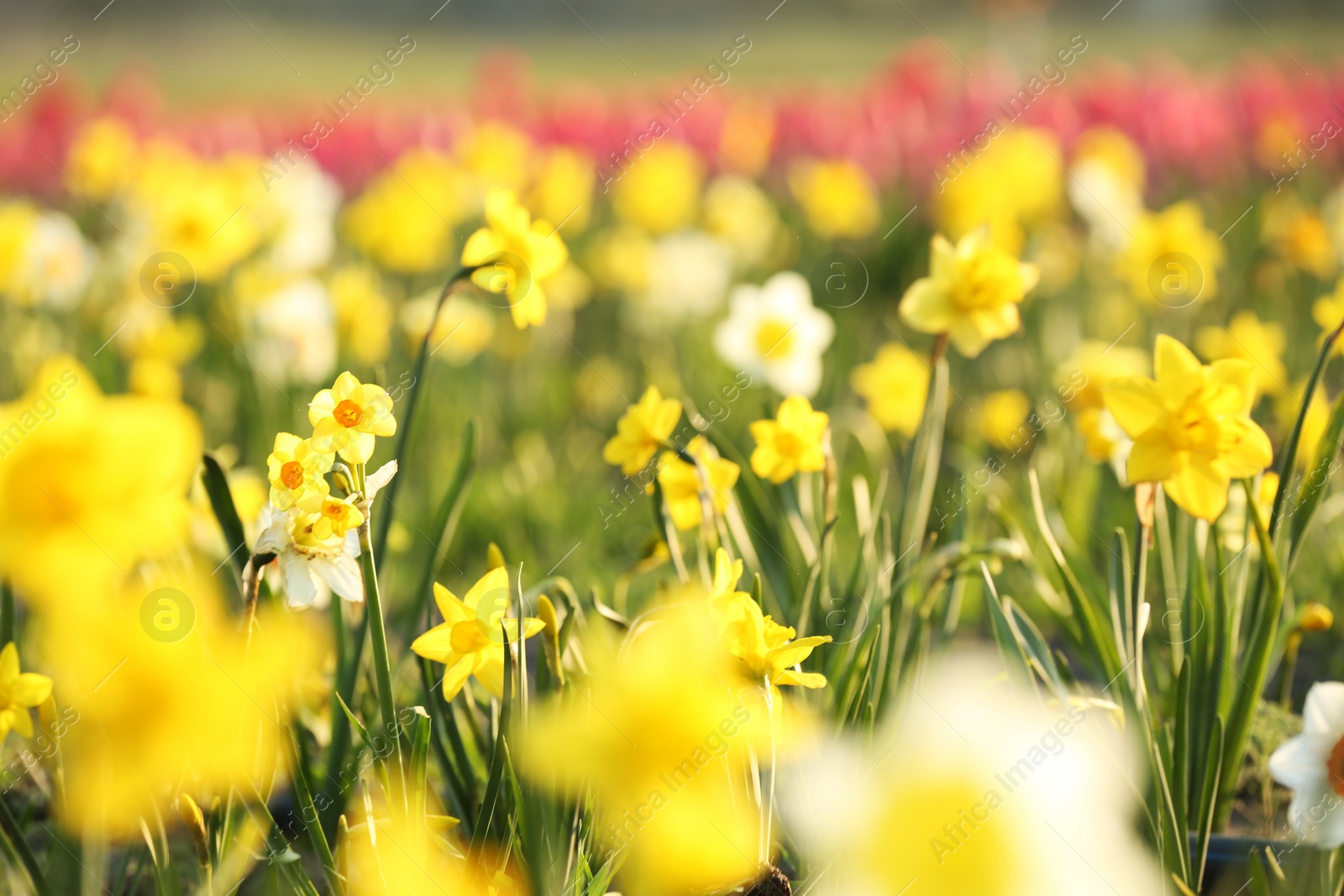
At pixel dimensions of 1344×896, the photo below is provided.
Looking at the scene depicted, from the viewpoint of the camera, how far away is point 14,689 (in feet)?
3.29

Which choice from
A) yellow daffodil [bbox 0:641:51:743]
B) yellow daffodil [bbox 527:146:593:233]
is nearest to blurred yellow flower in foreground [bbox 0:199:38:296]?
yellow daffodil [bbox 527:146:593:233]

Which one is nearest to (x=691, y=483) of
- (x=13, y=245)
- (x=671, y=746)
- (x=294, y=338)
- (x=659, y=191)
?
(x=671, y=746)

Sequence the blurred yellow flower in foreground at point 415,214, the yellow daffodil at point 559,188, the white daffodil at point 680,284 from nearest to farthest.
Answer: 1. the blurred yellow flower in foreground at point 415,214
2. the white daffodil at point 680,284
3. the yellow daffodil at point 559,188

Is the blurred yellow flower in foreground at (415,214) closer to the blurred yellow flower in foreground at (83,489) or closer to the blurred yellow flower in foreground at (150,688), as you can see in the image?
the blurred yellow flower in foreground at (150,688)

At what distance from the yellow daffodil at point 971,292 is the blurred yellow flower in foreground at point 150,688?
1000 mm

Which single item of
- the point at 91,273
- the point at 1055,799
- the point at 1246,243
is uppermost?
the point at 91,273

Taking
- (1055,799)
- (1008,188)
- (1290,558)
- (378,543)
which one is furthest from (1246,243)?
(1055,799)

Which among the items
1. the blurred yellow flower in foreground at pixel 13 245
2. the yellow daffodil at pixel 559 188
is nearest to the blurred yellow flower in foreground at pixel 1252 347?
the yellow daffodil at pixel 559 188

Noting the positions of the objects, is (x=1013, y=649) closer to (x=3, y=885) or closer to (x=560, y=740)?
(x=560, y=740)

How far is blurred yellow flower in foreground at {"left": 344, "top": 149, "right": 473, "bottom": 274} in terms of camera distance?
3.44 m

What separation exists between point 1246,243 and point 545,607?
392cm

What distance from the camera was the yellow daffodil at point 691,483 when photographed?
134 centimetres

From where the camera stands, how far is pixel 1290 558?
4.00 ft

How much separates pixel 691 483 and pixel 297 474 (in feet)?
1.71
